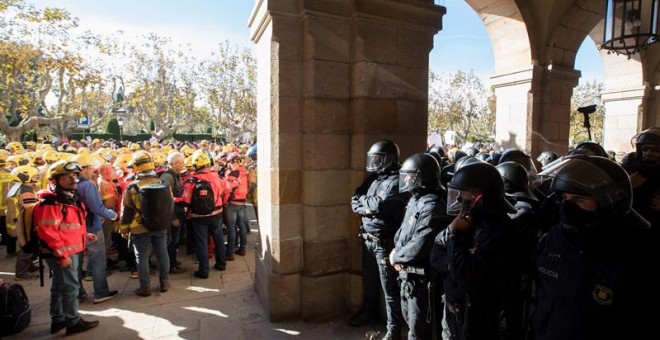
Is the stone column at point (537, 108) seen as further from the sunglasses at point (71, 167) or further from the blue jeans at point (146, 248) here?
the sunglasses at point (71, 167)

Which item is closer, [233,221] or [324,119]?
[324,119]

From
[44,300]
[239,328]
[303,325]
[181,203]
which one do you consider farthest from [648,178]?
[44,300]

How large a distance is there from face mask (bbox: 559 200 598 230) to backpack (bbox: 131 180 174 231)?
4.39 m

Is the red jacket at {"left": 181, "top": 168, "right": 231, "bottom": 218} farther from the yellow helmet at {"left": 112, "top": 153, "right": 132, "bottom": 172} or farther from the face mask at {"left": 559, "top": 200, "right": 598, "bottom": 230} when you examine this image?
the face mask at {"left": 559, "top": 200, "right": 598, "bottom": 230}

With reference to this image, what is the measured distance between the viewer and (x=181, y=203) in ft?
18.5

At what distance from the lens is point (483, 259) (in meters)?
2.12

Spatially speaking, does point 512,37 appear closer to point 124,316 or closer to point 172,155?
point 172,155

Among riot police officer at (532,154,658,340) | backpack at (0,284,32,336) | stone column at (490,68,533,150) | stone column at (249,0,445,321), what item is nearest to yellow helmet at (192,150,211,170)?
stone column at (249,0,445,321)

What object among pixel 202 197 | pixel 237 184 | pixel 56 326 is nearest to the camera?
pixel 56 326

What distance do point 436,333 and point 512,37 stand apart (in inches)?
242

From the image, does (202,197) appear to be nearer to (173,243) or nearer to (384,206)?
(173,243)

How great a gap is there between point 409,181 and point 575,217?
1.45 meters

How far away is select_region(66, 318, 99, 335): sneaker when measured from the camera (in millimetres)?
3773

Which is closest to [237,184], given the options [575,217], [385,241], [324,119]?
[324,119]
